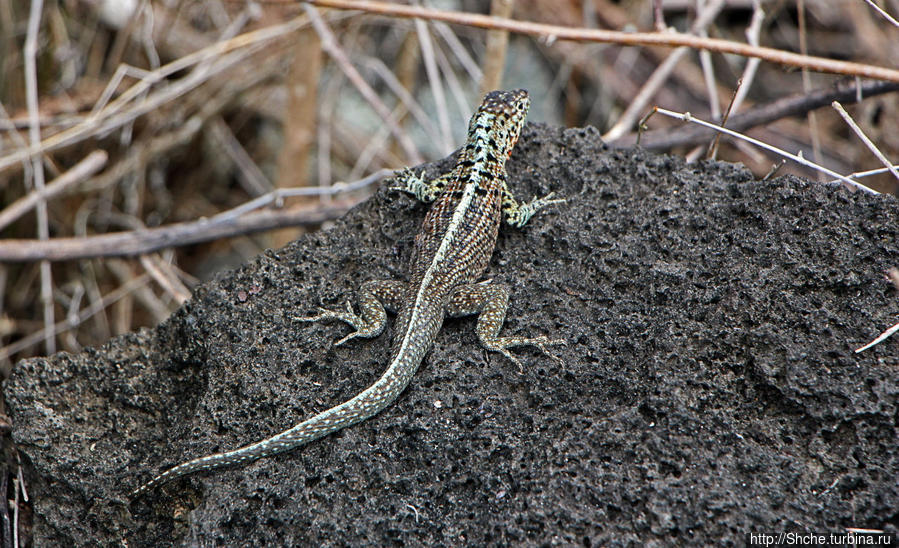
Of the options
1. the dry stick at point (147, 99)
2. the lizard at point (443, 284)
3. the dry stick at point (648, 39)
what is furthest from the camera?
the dry stick at point (147, 99)

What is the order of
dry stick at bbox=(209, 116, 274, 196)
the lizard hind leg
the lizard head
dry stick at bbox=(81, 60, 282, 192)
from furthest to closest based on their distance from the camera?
dry stick at bbox=(209, 116, 274, 196), dry stick at bbox=(81, 60, 282, 192), the lizard head, the lizard hind leg

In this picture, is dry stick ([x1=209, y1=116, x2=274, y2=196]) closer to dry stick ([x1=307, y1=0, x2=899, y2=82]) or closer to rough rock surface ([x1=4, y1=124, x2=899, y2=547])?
dry stick ([x1=307, y1=0, x2=899, y2=82])

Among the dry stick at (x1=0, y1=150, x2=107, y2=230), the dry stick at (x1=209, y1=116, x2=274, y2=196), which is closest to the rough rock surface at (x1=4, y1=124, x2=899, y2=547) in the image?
the dry stick at (x1=0, y1=150, x2=107, y2=230)

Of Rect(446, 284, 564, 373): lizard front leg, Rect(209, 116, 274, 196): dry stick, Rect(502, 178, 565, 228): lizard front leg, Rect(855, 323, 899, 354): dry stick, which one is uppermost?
Rect(209, 116, 274, 196): dry stick

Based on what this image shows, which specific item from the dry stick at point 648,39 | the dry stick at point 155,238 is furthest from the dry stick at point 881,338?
the dry stick at point 155,238

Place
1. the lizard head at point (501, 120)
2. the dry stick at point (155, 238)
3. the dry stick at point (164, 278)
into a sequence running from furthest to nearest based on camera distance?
the dry stick at point (155, 238) < the dry stick at point (164, 278) < the lizard head at point (501, 120)

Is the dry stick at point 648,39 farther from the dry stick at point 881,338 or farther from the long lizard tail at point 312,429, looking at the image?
the long lizard tail at point 312,429

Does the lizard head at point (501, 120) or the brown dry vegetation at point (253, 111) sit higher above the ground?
the brown dry vegetation at point (253, 111)
